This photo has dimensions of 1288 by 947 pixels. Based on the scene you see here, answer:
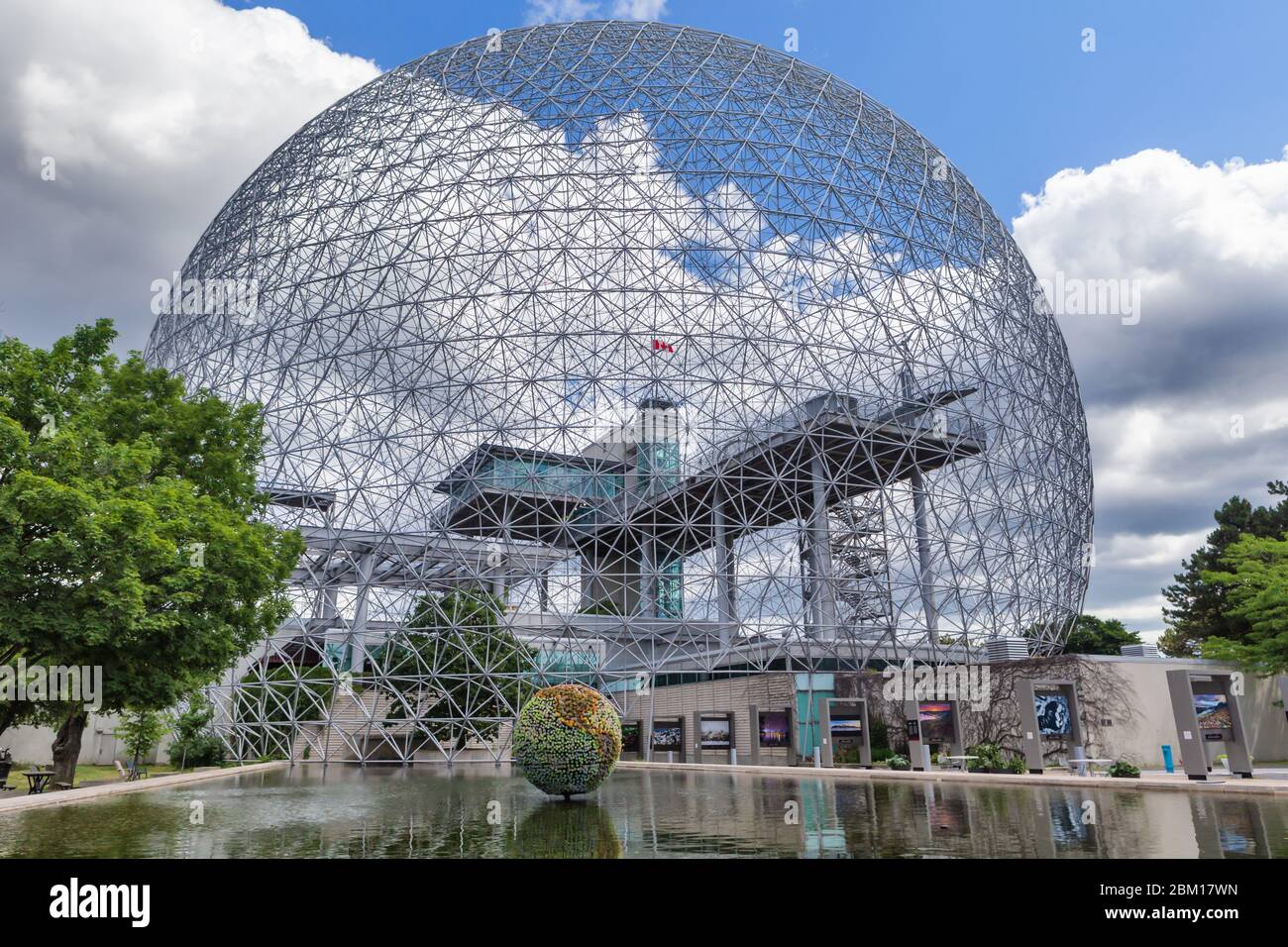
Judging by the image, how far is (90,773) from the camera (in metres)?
27.0

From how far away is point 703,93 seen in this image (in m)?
35.1

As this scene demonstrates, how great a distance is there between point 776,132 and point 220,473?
24960 mm

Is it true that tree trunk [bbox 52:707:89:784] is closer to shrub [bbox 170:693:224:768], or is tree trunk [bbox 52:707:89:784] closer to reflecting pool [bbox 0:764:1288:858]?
reflecting pool [bbox 0:764:1288:858]

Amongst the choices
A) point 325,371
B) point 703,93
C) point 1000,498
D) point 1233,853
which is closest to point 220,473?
point 325,371

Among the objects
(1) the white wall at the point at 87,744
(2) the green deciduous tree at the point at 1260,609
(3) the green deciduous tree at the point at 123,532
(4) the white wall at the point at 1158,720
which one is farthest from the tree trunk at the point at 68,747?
(2) the green deciduous tree at the point at 1260,609

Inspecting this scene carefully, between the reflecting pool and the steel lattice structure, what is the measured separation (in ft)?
44.9

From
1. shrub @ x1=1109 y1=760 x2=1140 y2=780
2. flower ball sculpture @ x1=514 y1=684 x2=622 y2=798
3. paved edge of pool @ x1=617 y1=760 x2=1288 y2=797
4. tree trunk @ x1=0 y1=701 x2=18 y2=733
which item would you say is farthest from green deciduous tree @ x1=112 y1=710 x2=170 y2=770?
shrub @ x1=1109 y1=760 x2=1140 y2=780

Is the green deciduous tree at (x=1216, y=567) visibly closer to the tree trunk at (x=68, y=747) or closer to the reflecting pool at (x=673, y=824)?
the reflecting pool at (x=673, y=824)

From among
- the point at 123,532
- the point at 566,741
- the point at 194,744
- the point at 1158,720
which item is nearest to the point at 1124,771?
the point at 1158,720

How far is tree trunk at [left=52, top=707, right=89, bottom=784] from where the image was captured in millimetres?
17562

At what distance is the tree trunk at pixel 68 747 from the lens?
17.6 metres

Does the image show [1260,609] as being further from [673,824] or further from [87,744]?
[87,744]

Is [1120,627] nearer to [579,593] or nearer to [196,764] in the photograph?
[579,593]

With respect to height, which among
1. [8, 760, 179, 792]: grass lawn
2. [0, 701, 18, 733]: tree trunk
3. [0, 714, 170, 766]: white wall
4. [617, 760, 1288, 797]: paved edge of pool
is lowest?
[617, 760, 1288, 797]: paved edge of pool
